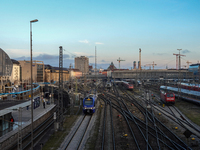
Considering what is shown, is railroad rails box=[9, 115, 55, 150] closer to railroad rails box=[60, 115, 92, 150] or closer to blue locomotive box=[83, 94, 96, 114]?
railroad rails box=[60, 115, 92, 150]

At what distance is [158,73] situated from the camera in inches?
5049

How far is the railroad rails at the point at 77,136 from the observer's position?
1503 cm

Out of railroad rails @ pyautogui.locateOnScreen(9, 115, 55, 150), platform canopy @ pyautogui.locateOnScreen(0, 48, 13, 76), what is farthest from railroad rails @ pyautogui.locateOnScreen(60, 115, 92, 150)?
platform canopy @ pyautogui.locateOnScreen(0, 48, 13, 76)

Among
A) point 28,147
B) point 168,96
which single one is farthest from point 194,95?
point 28,147

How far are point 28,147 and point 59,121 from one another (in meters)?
4.42

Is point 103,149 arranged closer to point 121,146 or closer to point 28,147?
point 121,146

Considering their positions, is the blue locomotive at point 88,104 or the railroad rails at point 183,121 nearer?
the railroad rails at point 183,121

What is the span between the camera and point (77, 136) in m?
17.6

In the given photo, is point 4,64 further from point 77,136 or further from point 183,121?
point 183,121

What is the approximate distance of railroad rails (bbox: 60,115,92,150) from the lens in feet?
49.3

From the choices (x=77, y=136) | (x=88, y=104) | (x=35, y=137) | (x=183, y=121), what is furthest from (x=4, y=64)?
(x=183, y=121)

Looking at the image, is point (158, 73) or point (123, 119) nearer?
point (123, 119)

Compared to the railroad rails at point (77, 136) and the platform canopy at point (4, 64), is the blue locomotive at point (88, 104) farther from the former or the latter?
the platform canopy at point (4, 64)

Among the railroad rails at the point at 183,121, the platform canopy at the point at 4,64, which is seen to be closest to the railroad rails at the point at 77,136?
the railroad rails at the point at 183,121
